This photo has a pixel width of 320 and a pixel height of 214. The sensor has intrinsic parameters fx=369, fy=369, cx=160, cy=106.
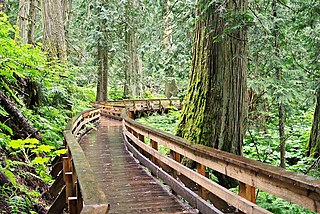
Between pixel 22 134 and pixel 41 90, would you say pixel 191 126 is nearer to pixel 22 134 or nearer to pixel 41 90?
pixel 22 134

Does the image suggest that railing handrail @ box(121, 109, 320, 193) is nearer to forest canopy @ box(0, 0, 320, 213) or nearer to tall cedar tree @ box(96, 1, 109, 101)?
forest canopy @ box(0, 0, 320, 213)

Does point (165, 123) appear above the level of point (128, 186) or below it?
above

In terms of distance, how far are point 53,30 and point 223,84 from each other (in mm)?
10707

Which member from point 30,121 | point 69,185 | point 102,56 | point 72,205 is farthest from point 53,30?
point 102,56

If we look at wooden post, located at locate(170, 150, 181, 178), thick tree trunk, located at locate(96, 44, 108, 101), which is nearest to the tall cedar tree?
thick tree trunk, located at locate(96, 44, 108, 101)

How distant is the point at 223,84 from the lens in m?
6.50

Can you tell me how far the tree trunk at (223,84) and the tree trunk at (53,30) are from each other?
9818 mm

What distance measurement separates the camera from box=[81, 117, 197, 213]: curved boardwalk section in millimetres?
5168

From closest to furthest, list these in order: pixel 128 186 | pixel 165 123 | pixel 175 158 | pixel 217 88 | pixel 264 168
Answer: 1. pixel 264 168
2. pixel 175 158
3. pixel 128 186
4. pixel 217 88
5. pixel 165 123

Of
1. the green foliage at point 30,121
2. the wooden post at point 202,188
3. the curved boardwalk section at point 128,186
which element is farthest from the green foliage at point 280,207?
the green foliage at point 30,121

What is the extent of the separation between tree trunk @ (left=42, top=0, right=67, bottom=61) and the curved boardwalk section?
6.17 m

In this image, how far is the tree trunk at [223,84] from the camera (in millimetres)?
6461

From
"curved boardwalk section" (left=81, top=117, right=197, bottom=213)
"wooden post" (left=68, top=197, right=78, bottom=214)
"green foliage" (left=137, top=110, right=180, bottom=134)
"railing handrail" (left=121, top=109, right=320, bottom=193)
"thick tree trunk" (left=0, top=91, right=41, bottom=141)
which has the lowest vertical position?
"curved boardwalk section" (left=81, top=117, right=197, bottom=213)

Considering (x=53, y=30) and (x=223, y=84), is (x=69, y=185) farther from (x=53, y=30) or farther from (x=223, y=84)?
(x=53, y=30)
